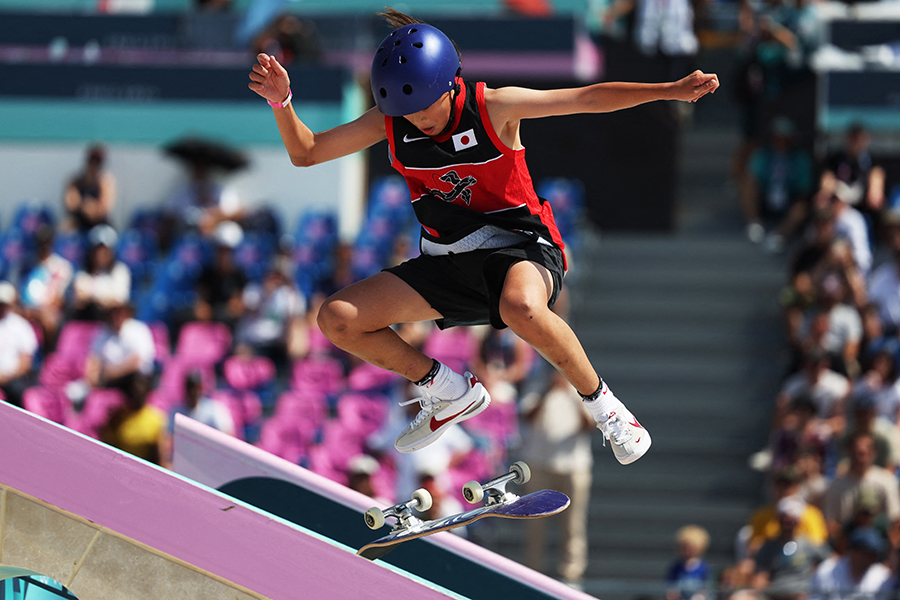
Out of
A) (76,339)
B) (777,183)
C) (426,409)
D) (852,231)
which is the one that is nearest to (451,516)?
(426,409)

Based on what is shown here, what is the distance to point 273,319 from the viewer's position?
1184 cm

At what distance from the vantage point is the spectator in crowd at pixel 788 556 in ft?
28.1

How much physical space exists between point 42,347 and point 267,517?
8.09m

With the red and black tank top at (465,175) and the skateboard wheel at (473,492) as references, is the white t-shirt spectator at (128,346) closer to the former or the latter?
the skateboard wheel at (473,492)

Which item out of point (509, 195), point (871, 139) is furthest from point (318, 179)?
point (509, 195)

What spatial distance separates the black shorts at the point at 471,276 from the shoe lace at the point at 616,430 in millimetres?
548

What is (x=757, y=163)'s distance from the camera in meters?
13.5

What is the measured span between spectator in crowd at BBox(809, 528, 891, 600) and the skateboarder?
3.80m

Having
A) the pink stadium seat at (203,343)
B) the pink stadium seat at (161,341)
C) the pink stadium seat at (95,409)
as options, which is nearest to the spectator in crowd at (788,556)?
the pink stadium seat at (203,343)

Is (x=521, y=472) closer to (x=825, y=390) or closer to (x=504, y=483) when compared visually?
(x=504, y=483)

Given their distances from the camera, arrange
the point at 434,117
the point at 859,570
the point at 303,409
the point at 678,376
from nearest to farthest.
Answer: the point at 434,117 < the point at 859,570 < the point at 303,409 < the point at 678,376

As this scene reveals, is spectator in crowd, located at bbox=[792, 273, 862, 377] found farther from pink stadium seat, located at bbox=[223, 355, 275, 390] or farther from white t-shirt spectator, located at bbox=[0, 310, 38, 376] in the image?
white t-shirt spectator, located at bbox=[0, 310, 38, 376]

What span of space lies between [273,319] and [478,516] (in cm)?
702

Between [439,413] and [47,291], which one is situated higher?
[439,413]
